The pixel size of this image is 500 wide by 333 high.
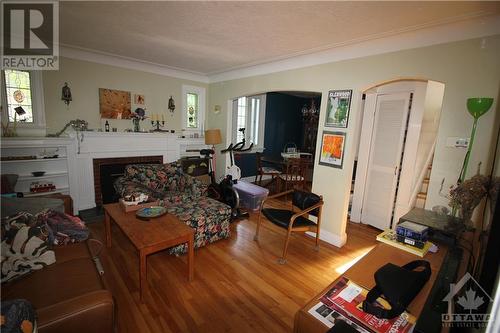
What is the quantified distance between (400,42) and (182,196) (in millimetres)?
3213

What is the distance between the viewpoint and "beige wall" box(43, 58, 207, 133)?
11.3 feet

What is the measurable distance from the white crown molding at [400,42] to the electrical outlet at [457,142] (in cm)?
89

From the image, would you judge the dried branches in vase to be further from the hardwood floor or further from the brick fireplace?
the brick fireplace

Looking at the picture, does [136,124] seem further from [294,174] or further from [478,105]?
[478,105]

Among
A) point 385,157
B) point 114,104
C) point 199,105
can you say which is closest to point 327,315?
point 385,157

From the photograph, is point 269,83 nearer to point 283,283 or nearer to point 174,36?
point 174,36

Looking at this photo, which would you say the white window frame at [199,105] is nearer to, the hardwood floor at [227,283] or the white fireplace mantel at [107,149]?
the white fireplace mantel at [107,149]

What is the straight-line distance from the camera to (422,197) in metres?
3.44

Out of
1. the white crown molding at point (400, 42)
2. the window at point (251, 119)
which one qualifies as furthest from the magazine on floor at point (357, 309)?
the window at point (251, 119)

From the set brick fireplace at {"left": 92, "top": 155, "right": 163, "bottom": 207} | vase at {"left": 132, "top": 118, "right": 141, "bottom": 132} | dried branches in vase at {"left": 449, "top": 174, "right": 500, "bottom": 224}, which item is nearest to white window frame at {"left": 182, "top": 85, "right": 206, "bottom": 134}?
vase at {"left": 132, "top": 118, "right": 141, "bottom": 132}

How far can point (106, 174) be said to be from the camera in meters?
3.94

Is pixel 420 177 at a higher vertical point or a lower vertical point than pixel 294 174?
higher

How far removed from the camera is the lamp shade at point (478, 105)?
185cm

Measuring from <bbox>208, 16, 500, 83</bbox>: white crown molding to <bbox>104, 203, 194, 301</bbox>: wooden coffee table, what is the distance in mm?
2678
